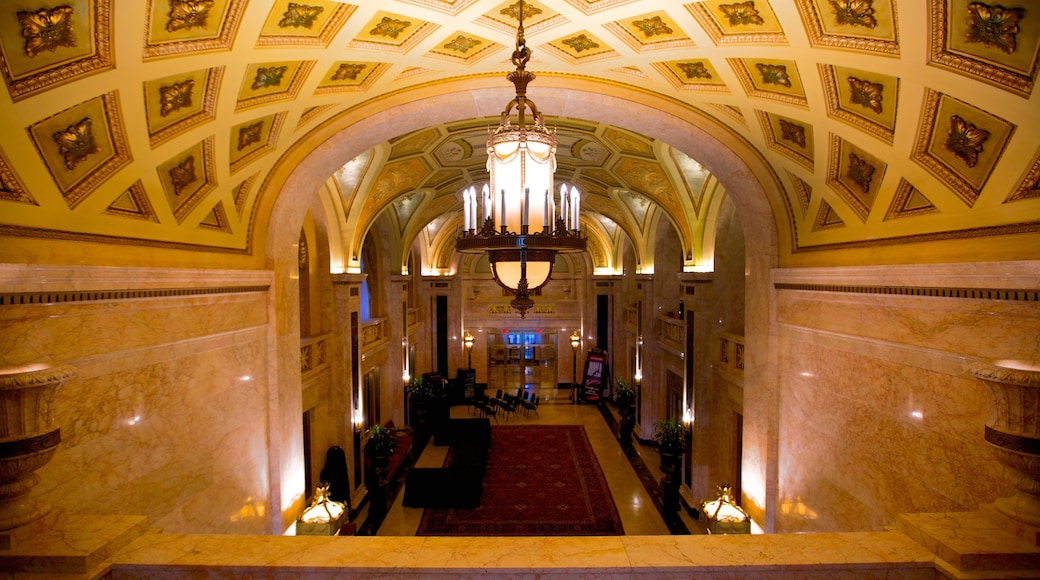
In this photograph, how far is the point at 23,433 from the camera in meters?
2.10

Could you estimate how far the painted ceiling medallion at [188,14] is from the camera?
9.37 feet

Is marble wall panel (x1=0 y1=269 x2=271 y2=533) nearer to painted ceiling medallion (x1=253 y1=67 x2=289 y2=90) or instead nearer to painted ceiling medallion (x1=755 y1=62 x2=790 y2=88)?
painted ceiling medallion (x1=253 y1=67 x2=289 y2=90)

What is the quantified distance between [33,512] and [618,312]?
1576cm

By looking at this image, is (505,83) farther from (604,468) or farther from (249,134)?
(604,468)

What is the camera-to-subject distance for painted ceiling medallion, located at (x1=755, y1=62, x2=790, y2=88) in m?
3.82

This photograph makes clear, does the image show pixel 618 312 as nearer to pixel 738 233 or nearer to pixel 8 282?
pixel 738 233

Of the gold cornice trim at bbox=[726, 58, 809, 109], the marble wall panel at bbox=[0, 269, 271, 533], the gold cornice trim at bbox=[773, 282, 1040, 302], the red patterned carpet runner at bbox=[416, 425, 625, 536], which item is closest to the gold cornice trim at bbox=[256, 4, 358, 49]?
the marble wall panel at bbox=[0, 269, 271, 533]

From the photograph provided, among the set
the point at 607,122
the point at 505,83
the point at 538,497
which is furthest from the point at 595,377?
the point at 505,83

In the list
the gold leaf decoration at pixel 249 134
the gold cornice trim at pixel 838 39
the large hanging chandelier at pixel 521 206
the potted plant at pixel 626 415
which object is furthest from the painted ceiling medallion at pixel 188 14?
the potted plant at pixel 626 415

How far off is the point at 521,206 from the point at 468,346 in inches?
651

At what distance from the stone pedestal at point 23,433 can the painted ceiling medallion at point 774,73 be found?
4439mm

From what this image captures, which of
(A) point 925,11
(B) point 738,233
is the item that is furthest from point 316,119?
(B) point 738,233

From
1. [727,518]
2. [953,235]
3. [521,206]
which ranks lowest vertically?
[727,518]

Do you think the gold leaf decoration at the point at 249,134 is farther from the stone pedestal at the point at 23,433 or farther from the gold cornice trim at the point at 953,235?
the gold cornice trim at the point at 953,235
